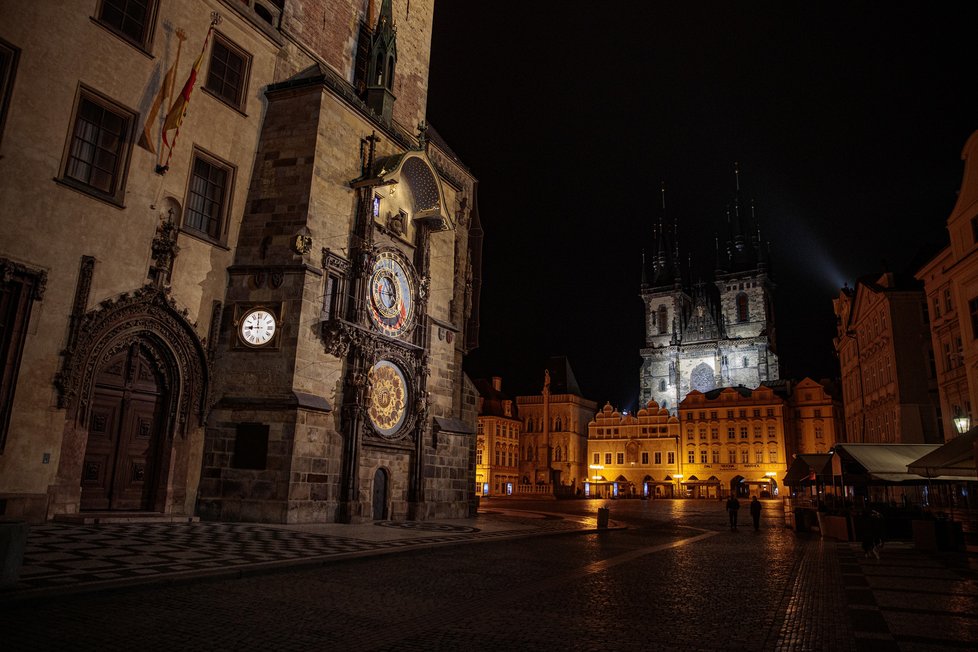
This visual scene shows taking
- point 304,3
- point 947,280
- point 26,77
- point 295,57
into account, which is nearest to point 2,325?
point 26,77

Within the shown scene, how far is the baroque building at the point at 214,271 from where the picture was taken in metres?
15.3

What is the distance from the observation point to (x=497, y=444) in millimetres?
88375

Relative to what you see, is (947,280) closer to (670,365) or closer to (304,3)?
(304,3)

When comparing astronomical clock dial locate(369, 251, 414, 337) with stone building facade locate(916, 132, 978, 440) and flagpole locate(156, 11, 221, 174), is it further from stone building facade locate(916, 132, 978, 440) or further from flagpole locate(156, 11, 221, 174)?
stone building facade locate(916, 132, 978, 440)

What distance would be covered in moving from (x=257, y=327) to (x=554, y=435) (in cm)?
7883

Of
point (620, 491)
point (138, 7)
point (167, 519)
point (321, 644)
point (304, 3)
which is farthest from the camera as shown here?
point (620, 491)

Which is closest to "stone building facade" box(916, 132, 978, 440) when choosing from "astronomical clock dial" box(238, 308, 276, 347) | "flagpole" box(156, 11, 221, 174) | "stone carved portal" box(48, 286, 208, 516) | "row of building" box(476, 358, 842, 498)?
"astronomical clock dial" box(238, 308, 276, 347)

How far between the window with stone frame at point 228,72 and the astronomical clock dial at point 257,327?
260 inches

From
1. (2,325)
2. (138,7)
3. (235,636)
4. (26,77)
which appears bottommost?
(235,636)

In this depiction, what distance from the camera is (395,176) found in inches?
872

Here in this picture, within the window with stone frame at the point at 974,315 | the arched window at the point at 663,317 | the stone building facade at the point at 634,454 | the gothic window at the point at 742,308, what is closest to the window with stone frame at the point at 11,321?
the window with stone frame at the point at 974,315

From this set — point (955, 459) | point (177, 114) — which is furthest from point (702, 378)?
point (177, 114)

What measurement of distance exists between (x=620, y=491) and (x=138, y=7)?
82.4 meters

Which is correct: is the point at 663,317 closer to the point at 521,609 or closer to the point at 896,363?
the point at 896,363
